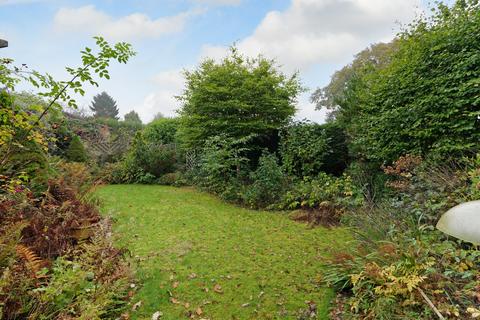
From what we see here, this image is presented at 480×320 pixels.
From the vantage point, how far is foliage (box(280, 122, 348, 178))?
8250 millimetres

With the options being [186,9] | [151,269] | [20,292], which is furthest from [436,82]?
[20,292]

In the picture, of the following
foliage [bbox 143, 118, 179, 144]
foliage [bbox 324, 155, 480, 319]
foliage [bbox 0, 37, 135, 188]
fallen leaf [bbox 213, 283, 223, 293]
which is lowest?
fallen leaf [bbox 213, 283, 223, 293]

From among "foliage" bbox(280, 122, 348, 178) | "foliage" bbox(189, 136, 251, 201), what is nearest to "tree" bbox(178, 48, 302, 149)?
"foliage" bbox(189, 136, 251, 201)

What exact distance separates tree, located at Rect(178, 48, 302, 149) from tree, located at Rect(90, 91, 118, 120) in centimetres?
3642

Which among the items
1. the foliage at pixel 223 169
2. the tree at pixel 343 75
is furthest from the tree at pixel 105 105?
the foliage at pixel 223 169

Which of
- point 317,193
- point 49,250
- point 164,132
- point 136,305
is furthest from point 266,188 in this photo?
point 164,132

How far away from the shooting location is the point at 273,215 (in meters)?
6.68

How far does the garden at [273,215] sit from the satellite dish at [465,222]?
0.5 inches

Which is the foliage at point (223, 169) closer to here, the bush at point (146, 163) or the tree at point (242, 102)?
the tree at point (242, 102)

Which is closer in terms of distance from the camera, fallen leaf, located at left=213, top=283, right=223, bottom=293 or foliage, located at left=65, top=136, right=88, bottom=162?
fallen leaf, located at left=213, top=283, right=223, bottom=293

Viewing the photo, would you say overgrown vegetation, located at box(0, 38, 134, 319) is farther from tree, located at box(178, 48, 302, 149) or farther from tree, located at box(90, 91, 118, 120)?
tree, located at box(90, 91, 118, 120)

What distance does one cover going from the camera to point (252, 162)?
1016 centimetres

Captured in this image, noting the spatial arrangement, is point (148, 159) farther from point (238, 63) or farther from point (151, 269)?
point (151, 269)

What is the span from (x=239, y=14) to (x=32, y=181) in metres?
5.38
